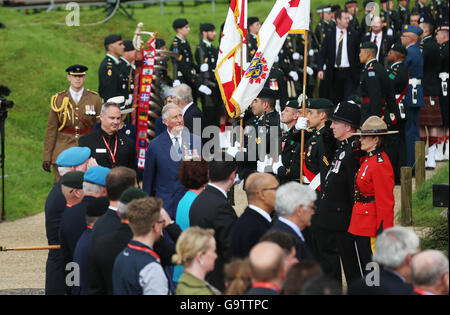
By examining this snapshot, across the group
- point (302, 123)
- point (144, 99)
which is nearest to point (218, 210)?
point (302, 123)

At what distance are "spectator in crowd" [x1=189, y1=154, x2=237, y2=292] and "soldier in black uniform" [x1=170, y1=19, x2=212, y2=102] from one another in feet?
30.5

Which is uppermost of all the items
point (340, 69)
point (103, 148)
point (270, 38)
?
point (270, 38)

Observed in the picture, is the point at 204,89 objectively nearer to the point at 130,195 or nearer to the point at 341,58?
the point at 341,58

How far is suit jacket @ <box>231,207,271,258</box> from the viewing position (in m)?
6.59

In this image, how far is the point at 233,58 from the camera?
440 inches

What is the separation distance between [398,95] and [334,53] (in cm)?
369

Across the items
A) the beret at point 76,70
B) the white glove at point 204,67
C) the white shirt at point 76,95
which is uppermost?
the white glove at point 204,67

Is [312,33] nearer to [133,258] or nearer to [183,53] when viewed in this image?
[183,53]

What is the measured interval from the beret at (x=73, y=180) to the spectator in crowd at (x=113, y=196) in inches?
30.6

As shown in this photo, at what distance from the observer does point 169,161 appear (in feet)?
31.0

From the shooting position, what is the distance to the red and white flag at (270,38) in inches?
387

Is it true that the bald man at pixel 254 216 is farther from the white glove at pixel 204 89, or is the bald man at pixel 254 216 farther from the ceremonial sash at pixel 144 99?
the white glove at pixel 204 89

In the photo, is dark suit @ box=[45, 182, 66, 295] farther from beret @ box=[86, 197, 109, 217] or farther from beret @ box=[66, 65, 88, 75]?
beret @ box=[66, 65, 88, 75]

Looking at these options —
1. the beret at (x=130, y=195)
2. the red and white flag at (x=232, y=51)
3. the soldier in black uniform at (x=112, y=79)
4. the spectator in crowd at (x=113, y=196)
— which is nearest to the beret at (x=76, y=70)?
the soldier in black uniform at (x=112, y=79)
